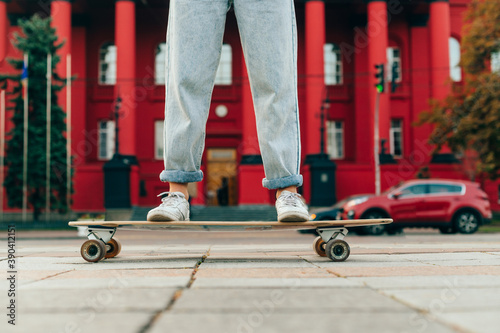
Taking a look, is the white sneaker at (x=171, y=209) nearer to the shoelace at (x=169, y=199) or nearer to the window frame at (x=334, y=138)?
the shoelace at (x=169, y=199)

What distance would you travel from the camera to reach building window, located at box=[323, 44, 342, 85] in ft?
94.0

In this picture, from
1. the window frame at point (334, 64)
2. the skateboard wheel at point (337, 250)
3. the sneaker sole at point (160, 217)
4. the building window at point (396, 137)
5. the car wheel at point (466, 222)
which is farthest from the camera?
the window frame at point (334, 64)

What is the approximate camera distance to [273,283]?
2059 millimetres

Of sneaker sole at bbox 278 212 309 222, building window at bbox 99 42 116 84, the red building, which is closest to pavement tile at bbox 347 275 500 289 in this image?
sneaker sole at bbox 278 212 309 222

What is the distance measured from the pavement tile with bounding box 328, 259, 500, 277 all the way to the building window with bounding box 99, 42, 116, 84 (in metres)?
26.6

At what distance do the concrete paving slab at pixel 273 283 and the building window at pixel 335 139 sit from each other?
26230mm

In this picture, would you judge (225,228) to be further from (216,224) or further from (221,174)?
(221,174)

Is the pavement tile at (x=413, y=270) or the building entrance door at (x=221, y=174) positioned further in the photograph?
the building entrance door at (x=221, y=174)

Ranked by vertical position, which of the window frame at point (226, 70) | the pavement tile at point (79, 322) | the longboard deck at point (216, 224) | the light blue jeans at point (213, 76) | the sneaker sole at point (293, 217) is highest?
the window frame at point (226, 70)

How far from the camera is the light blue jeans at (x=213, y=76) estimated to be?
3.17 m

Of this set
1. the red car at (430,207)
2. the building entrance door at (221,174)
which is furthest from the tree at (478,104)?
the building entrance door at (221,174)

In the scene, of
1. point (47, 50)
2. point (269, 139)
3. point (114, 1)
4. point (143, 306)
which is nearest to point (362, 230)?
point (269, 139)

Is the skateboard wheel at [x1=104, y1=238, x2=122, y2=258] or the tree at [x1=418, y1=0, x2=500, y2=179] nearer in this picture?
the skateboard wheel at [x1=104, y1=238, x2=122, y2=258]

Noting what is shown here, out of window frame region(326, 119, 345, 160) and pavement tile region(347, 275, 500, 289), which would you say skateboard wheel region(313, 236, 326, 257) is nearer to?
pavement tile region(347, 275, 500, 289)
